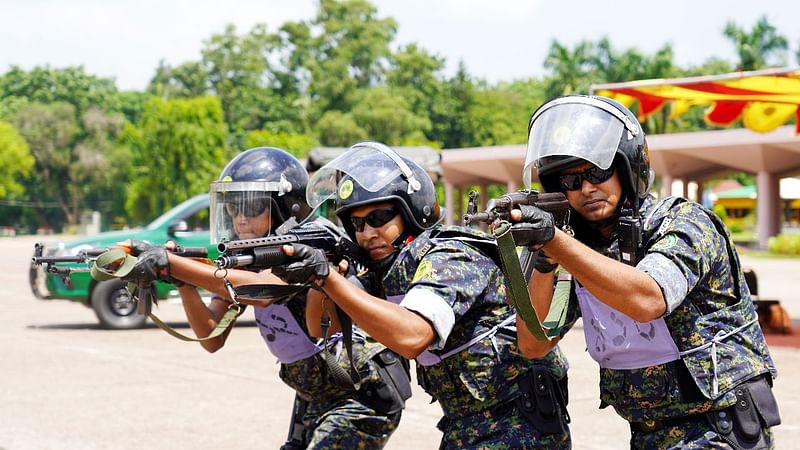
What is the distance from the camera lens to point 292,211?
16.2 ft

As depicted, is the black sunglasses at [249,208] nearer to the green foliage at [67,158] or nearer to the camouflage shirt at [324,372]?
the camouflage shirt at [324,372]

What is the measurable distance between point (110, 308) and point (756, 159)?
2797 cm

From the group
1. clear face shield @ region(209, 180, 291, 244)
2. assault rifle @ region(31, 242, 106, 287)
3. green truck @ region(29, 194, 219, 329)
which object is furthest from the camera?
green truck @ region(29, 194, 219, 329)

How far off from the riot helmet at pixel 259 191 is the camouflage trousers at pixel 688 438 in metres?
2.04

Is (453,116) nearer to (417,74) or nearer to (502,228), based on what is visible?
(417,74)

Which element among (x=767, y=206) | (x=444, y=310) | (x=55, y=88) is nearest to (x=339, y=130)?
(x=767, y=206)

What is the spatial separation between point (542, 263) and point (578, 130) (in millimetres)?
391

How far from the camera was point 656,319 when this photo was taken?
3113 mm

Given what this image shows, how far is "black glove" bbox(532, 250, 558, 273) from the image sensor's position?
10.7 feet

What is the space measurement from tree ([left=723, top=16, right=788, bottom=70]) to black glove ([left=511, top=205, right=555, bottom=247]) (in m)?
62.7

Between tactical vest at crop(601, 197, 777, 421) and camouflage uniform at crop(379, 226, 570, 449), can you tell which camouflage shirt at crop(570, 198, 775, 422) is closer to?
tactical vest at crop(601, 197, 777, 421)

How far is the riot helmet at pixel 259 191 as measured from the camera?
4777 millimetres

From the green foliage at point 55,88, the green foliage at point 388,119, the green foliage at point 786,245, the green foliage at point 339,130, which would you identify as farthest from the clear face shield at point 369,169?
the green foliage at point 55,88

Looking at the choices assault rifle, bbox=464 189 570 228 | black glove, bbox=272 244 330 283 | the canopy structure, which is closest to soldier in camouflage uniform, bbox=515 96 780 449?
assault rifle, bbox=464 189 570 228
